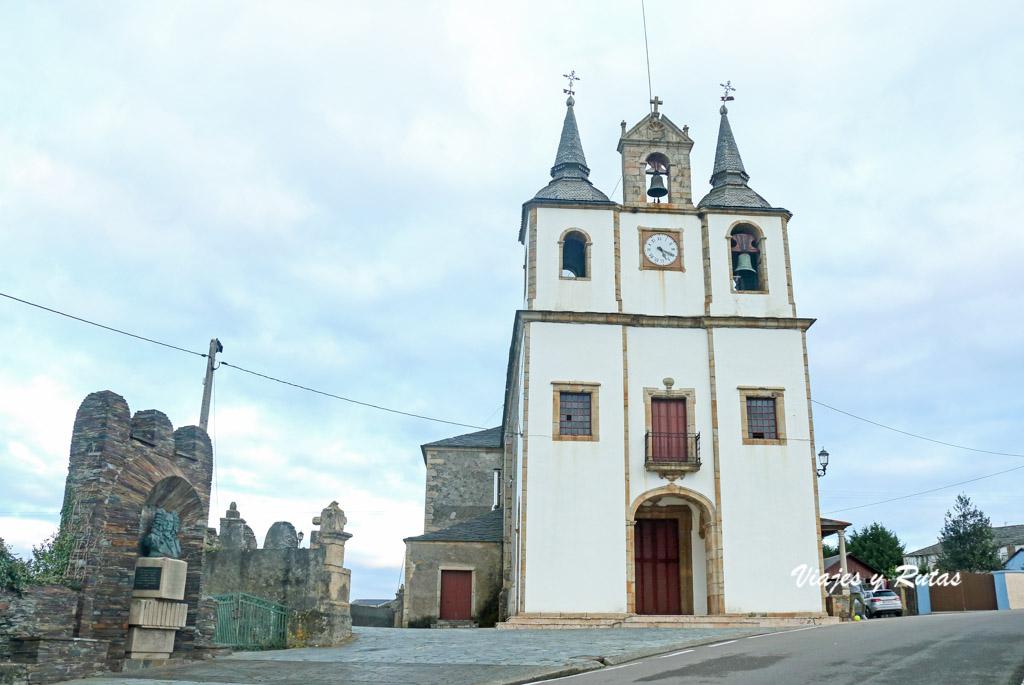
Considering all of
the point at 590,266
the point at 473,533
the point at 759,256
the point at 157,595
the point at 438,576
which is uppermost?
the point at 759,256

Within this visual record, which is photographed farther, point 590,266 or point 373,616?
point 373,616

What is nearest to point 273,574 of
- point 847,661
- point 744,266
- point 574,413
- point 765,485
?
point 847,661

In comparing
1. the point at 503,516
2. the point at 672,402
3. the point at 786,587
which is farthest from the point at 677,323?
the point at 503,516

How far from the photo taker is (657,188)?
28.4m

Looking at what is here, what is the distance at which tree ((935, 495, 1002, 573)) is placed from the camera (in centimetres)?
5041

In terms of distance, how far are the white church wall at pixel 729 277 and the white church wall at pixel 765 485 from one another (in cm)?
78

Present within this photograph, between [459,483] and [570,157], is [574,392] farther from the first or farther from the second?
[459,483]

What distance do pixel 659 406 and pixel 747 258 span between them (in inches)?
221

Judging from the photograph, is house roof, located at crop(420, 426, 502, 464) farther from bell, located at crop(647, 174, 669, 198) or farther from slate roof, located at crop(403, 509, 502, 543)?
bell, located at crop(647, 174, 669, 198)

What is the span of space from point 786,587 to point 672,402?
5867 millimetres

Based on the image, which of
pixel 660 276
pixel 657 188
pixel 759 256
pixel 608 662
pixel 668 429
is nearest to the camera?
pixel 608 662

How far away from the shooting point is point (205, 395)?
880 inches

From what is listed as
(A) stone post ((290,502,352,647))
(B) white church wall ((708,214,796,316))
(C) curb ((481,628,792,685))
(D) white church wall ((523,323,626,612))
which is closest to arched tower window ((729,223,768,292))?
(B) white church wall ((708,214,796,316))

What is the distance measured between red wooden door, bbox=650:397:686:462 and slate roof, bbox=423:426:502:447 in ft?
44.8
